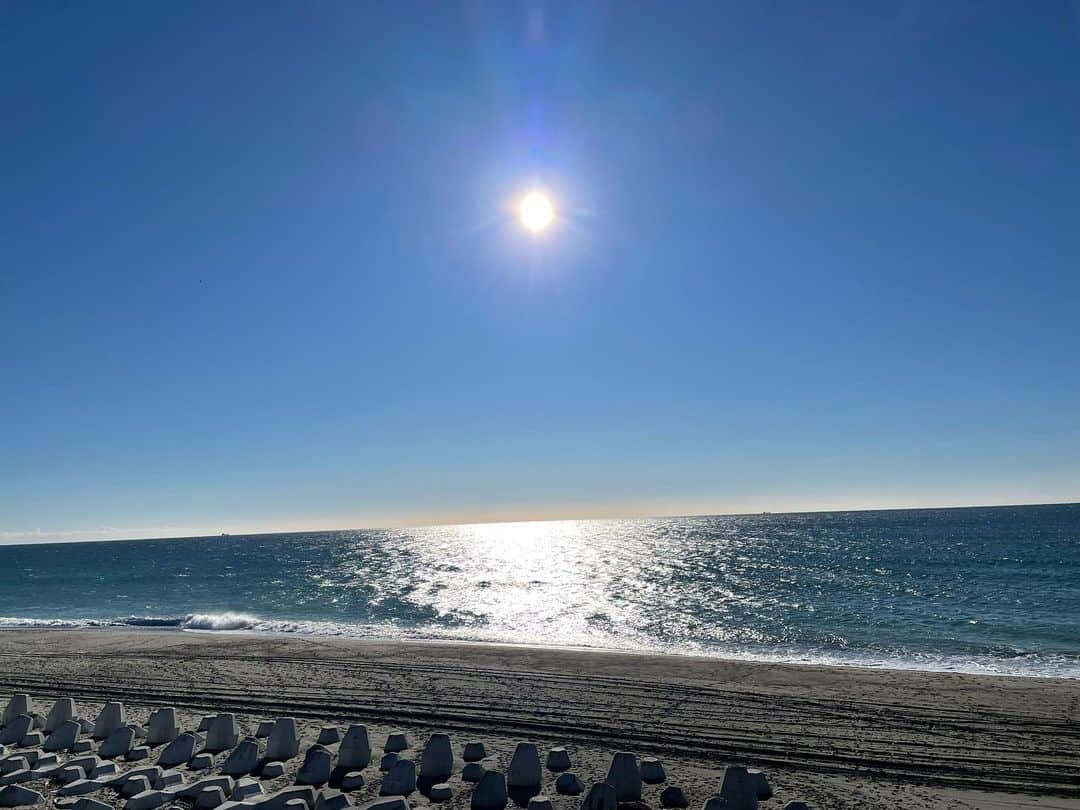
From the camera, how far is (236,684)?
1608cm

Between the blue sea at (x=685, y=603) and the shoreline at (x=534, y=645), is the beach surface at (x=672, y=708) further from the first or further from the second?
the blue sea at (x=685, y=603)

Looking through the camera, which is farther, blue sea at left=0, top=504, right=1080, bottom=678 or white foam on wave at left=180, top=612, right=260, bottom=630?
white foam on wave at left=180, top=612, right=260, bottom=630

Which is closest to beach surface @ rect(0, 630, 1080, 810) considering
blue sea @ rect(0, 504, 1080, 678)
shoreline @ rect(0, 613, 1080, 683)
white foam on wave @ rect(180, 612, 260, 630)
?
shoreline @ rect(0, 613, 1080, 683)

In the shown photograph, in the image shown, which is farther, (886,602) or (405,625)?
(886,602)

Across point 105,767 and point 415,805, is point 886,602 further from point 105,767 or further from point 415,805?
point 105,767

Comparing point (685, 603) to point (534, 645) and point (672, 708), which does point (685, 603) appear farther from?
point (672, 708)

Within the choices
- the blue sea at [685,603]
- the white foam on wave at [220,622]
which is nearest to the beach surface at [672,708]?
the blue sea at [685,603]

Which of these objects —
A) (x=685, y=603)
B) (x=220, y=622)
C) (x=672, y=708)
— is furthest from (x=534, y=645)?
(x=220, y=622)

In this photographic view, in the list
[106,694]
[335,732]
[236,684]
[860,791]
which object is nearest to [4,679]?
Result: [106,694]

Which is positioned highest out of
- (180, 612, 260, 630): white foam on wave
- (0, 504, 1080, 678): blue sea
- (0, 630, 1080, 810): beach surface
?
(0, 630, 1080, 810): beach surface

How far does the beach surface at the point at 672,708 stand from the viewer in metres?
9.59

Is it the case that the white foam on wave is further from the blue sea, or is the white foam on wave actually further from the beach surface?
the beach surface

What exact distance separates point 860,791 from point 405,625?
84.2ft

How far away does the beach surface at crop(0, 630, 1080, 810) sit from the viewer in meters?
9.59
